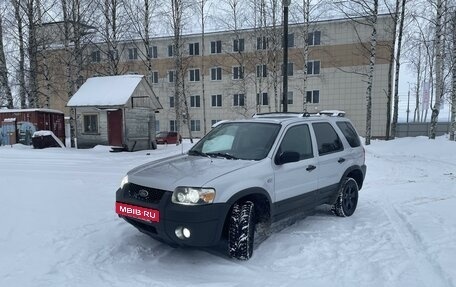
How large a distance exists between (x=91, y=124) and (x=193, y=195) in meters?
18.9

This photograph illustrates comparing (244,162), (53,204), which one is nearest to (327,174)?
(244,162)

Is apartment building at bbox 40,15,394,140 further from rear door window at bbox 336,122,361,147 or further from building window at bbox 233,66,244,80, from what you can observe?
rear door window at bbox 336,122,361,147

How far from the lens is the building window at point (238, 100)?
118ft

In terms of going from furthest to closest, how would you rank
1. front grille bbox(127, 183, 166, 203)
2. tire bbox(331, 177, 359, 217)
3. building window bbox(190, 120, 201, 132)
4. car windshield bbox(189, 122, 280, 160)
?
building window bbox(190, 120, 201, 132) → tire bbox(331, 177, 359, 217) → car windshield bbox(189, 122, 280, 160) → front grille bbox(127, 183, 166, 203)

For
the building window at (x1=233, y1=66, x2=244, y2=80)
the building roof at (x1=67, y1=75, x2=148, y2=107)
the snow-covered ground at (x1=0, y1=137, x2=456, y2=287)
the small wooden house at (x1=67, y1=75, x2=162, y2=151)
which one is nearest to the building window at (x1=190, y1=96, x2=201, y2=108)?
the building window at (x1=233, y1=66, x2=244, y2=80)

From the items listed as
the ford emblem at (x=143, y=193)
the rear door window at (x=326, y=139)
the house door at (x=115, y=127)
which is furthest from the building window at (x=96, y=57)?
the ford emblem at (x=143, y=193)

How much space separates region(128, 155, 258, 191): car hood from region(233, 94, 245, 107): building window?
3144cm

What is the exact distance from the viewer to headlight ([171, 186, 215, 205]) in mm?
3887

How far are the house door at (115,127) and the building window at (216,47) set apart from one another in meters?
18.7

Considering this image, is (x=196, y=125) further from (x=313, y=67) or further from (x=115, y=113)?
(x=115, y=113)

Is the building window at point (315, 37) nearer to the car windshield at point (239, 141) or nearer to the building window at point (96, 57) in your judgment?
the building window at point (96, 57)

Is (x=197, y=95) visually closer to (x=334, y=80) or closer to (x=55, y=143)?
(x=334, y=80)

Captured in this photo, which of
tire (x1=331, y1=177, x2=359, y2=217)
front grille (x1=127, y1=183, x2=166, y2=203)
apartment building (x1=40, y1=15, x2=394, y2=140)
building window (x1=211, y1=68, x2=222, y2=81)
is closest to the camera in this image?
front grille (x1=127, y1=183, x2=166, y2=203)

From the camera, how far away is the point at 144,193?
13.8ft
